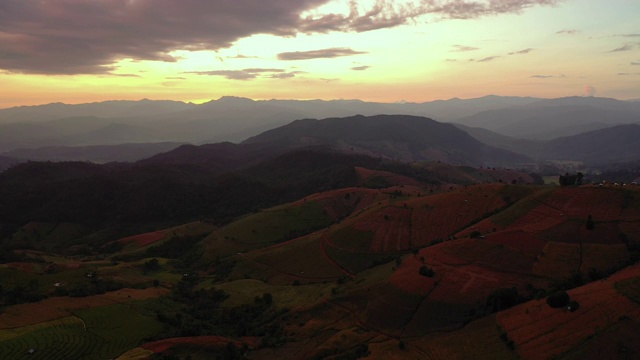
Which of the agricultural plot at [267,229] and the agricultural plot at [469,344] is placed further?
the agricultural plot at [267,229]

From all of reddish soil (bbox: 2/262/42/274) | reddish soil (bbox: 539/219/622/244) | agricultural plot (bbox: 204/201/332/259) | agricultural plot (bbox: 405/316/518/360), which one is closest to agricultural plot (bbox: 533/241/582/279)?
reddish soil (bbox: 539/219/622/244)

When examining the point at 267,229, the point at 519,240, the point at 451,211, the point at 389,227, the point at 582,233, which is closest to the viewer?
the point at 582,233

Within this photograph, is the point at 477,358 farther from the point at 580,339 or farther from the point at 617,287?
the point at 617,287

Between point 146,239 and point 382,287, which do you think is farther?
point 146,239

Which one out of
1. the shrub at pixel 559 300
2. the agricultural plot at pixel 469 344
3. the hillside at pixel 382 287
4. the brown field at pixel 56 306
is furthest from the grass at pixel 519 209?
the brown field at pixel 56 306

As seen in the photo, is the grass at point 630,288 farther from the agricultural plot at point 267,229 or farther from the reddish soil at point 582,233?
the agricultural plot at point 267,229

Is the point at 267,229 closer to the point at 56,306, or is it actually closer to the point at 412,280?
the point at 56,306

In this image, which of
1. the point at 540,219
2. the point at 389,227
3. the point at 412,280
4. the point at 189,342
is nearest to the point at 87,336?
the point at 189,342
